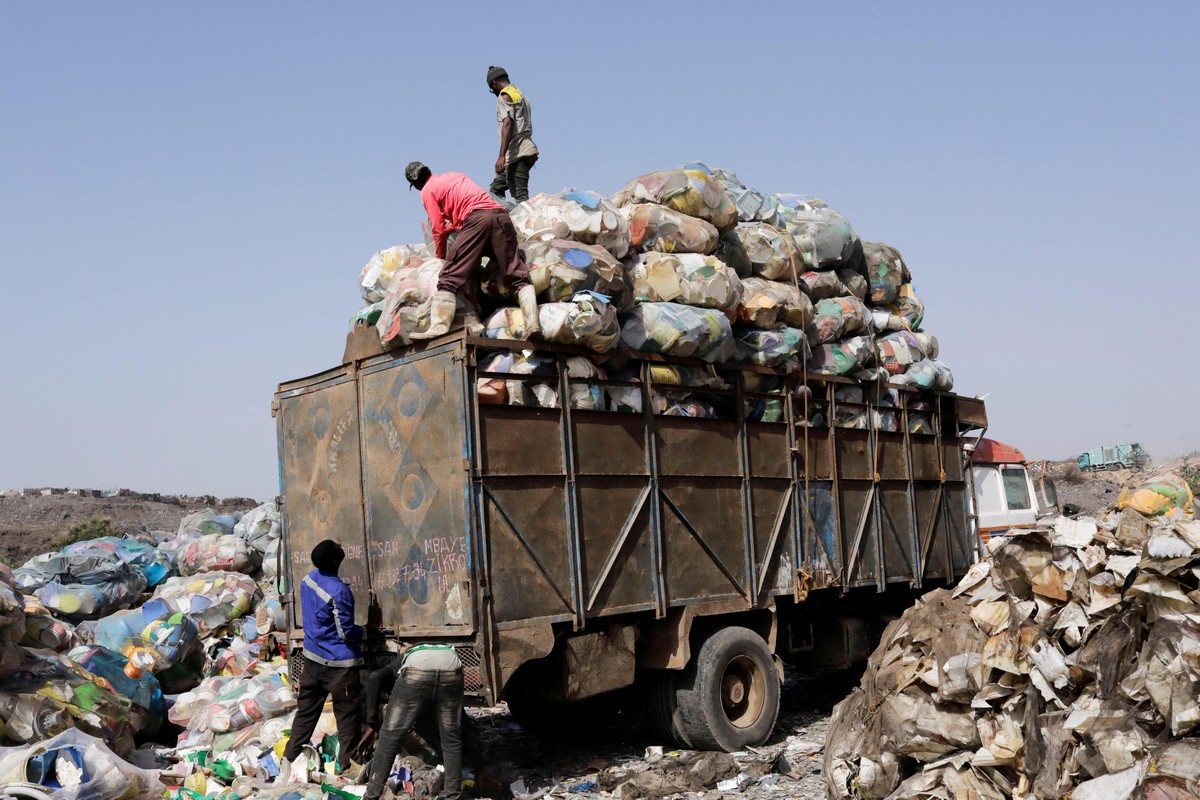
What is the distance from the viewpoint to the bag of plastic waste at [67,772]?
18.0 feet

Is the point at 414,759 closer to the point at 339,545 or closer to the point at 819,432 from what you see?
the point at 339,545

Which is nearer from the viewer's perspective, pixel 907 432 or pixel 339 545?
pixel 339 545

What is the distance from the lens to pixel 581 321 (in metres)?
6.33

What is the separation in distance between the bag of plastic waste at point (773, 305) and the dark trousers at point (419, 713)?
11.4 ft

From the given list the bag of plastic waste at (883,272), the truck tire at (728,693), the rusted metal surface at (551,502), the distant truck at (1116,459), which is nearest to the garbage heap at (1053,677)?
the truck tire at (728,693)

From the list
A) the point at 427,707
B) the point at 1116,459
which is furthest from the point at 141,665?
the point at 1116,459

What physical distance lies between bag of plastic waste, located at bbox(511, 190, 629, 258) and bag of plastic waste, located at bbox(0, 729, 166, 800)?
3807 millimetres

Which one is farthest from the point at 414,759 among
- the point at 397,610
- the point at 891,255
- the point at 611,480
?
the point at 891,255

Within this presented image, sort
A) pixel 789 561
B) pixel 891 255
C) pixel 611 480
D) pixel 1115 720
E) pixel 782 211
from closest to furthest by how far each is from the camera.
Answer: pixel 1115 720 → pixel 611 480 → pixel 789 561 → pixel 782 211 → pixel 891 255

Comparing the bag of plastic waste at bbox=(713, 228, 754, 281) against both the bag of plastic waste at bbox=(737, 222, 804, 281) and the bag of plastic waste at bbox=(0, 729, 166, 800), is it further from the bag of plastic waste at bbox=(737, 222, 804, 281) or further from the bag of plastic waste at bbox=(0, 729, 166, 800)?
the bag of plastic waste at bbox=(0, 729, 166, 800)

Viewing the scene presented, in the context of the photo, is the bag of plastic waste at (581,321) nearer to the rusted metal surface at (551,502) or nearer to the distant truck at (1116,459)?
the rusted metal surface at (551,502)

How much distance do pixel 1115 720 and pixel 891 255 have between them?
6.17m

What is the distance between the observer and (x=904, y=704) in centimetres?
530

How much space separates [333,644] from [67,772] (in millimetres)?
1496
